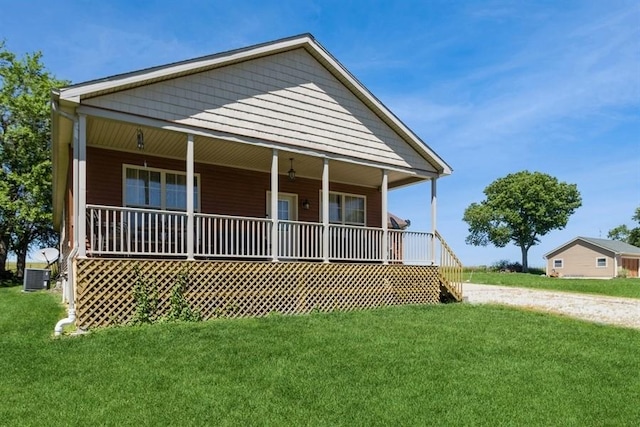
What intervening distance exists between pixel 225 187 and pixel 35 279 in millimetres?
9635

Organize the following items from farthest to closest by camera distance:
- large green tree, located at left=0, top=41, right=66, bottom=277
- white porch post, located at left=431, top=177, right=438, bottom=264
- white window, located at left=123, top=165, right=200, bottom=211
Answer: large green tree, located at left=0, top=41, right=66, bottom=277 < white porch post, located at left=431, top=177, right=438, bottom=264 < white window, located at left=123, top=165, right=200, bottom=211

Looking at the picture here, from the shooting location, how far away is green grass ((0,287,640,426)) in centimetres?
455

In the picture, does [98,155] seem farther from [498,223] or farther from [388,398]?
[498,223]

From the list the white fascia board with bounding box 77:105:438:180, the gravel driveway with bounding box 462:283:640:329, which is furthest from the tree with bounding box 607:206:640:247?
the white fascia board with bounding box 77:105:438:180

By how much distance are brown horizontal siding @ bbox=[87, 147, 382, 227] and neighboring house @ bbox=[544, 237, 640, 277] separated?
38913 mm

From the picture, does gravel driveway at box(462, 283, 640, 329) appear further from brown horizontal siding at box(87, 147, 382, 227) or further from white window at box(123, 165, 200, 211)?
white window at box(123, 165, 200, 211)

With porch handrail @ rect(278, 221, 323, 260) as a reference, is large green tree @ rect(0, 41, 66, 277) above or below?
above

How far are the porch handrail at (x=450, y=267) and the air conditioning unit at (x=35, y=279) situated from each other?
13.9 metres

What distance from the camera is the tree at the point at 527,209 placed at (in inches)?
2264

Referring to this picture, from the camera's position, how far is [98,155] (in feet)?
35.1

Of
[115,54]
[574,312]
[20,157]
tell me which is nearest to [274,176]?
[574,312]

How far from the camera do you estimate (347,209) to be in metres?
15.1

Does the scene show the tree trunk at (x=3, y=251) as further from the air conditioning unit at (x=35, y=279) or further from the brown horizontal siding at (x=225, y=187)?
the brown horizontal siding at (x=225, y=187)

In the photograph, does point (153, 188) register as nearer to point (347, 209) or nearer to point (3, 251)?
point (347, 209)
